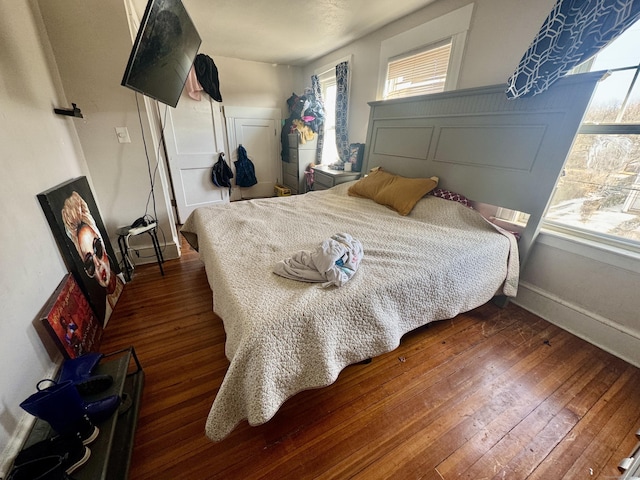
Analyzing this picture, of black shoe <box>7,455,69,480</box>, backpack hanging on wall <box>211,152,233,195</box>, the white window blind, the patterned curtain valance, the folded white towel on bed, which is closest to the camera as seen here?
black shoe <box>7,455,69,480</box>

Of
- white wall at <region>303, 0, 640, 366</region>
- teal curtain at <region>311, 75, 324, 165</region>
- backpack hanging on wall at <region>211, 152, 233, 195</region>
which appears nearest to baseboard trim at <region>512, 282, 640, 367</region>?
white wall at <region>303, 0, 640, 366</region>

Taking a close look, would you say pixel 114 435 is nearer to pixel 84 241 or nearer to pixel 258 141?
pixel 84 241

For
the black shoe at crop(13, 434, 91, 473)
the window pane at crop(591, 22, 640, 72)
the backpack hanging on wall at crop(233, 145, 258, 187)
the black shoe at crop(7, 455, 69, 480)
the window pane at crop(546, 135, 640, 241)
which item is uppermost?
the window pane at crop(591, 22, 640, 72)

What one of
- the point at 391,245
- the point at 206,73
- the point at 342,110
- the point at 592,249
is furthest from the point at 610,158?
the point at 206,73

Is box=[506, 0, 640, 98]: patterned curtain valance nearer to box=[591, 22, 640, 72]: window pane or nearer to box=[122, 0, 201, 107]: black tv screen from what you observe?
box=[591, 22, 640, 72]: window pane

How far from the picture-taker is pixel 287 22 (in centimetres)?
263

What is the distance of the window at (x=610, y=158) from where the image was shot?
142 cm

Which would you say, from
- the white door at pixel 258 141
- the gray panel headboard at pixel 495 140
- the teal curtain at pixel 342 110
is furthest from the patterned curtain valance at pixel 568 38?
the white door at pixel 258 141

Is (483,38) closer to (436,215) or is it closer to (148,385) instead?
(436,215)

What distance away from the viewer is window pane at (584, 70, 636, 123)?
143 centimetres

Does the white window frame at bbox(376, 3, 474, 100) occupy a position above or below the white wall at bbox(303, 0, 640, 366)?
above

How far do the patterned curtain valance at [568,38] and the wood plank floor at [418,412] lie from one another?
1653 millimetres

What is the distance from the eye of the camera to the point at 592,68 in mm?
1526

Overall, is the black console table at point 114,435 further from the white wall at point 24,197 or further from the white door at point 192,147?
the white door at point 192,147
